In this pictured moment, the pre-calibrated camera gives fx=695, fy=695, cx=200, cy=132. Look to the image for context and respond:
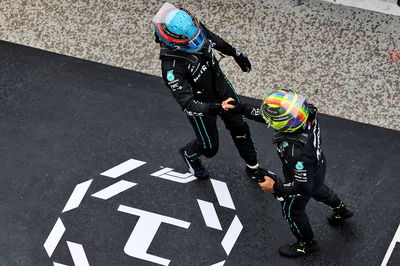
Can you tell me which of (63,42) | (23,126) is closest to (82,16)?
(63,42)

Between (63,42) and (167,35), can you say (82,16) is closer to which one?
(63,42)

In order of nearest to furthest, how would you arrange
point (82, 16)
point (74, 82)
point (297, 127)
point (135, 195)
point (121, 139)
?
point (297, 127) → point (135, 195) → point (121, 139) → point (74, 82) → point (82, 16)

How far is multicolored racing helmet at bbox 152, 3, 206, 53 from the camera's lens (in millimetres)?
5793

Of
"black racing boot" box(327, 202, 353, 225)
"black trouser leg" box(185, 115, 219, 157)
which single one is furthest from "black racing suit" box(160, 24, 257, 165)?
"black racing boot" box(327, 202, 353, 225)

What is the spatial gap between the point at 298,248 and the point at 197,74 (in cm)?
181

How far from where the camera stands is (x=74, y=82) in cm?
803

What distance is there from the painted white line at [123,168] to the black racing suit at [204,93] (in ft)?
2.27

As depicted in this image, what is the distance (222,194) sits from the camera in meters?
6.92

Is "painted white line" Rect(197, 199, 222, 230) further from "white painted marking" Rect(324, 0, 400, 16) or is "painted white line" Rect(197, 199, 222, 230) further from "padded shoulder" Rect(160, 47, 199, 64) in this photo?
"white painted marking" Rect(324, 0, 400, 16)

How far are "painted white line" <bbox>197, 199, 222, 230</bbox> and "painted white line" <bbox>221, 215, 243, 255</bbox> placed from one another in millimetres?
115

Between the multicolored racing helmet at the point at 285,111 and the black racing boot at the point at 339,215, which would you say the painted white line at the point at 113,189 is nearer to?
the black racing boot at the point at 339,215

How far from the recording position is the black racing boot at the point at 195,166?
22.5 feet

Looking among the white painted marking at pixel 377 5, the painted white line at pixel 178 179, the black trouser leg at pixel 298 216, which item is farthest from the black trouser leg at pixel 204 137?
the white painted marking at pixel 377 5

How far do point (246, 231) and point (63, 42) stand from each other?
3.48m
